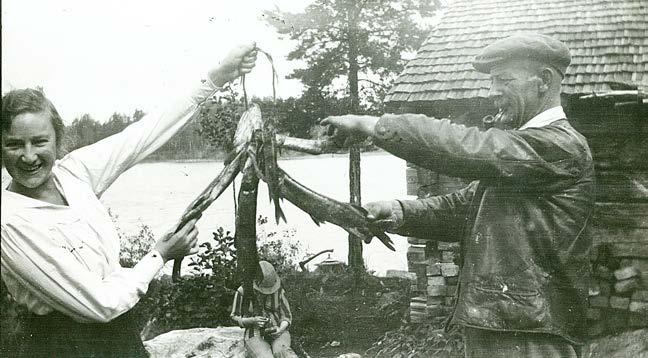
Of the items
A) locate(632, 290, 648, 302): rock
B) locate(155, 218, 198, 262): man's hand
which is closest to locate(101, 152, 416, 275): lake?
locate(632, 290, 648, 302): rock

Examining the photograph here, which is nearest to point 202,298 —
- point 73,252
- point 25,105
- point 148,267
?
point 148,267

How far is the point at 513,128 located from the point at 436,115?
3.80 m

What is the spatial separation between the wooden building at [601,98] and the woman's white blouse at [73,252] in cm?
399

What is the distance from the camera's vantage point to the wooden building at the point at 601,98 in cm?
517

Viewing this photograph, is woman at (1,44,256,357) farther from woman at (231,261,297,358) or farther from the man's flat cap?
woman at (231,261,297,358)

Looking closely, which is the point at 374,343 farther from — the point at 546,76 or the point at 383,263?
the point at 546,76

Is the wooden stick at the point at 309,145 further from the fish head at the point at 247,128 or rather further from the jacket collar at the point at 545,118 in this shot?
the jacket collar at the point at 545,118

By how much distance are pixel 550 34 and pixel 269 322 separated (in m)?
3.55

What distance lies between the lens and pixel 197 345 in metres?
5.18

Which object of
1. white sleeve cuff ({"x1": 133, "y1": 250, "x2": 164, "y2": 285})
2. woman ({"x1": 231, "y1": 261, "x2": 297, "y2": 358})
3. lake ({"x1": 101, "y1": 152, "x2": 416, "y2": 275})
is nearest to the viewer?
white sleeve cuff ({"x1": 133, "y1": 250, "x2": 164, "y2": 285})

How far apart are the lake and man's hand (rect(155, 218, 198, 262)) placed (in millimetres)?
4432

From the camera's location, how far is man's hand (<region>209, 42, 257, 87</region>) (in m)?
2.60

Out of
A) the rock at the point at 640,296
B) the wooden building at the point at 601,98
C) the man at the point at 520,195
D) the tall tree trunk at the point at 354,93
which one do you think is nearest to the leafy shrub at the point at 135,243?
the tall tree trunk at the point at 354,93

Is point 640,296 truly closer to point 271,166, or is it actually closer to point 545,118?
point 545,118
